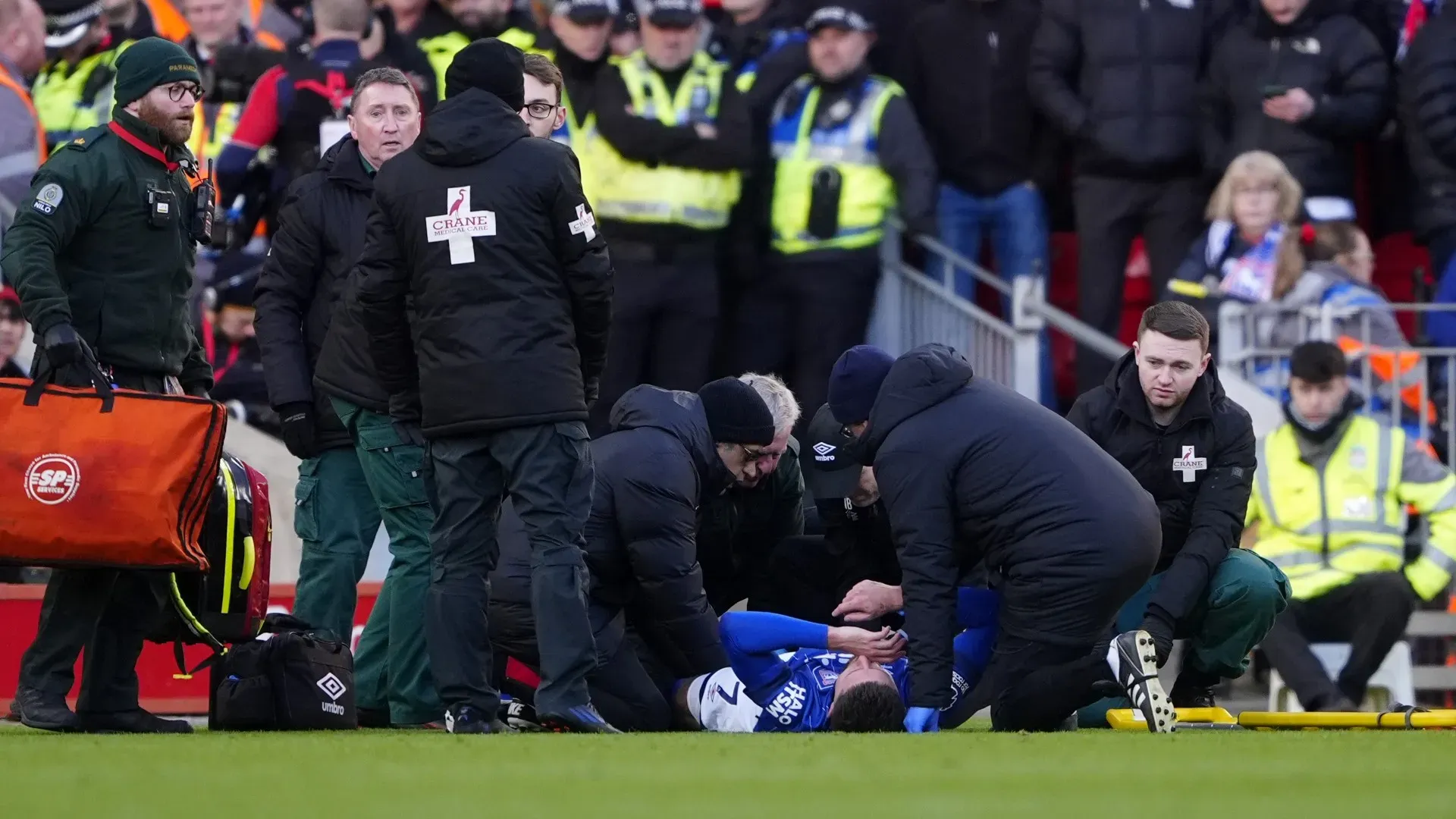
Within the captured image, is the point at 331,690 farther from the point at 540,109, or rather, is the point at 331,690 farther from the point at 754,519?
the point at 540,109

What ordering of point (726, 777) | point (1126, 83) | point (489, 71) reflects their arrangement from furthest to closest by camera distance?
1. point (1126, 83)
2. point (489, 71)
3. point (726, 777)

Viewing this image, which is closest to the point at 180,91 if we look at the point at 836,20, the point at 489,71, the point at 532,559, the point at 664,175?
the point at 489,71

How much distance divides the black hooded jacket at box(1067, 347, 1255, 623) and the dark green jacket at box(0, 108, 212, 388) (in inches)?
121

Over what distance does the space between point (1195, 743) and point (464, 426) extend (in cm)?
218

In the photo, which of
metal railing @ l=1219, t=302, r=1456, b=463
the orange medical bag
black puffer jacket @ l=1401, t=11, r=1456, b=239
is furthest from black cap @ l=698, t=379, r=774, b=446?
black puffer jacket @ l=1401, t=11, r=1456, b=239

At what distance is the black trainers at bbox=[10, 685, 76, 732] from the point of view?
6840 mm

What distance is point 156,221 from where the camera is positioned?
7.07 meters

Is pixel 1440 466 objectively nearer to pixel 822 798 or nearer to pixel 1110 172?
pixel 1110 172

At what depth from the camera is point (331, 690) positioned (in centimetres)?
713

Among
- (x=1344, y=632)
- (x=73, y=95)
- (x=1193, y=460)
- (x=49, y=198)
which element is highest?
(x=73, y=95)

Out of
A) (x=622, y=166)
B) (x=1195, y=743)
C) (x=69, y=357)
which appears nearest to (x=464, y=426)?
(x=69, y=357)

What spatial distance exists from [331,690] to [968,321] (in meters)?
4.93

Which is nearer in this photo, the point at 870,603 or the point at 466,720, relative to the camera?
the point at 466,720

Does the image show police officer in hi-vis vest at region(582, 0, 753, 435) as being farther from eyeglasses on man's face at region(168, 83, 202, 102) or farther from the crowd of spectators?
eyeglasses on man's face at region(168, 83, 202, 102)
